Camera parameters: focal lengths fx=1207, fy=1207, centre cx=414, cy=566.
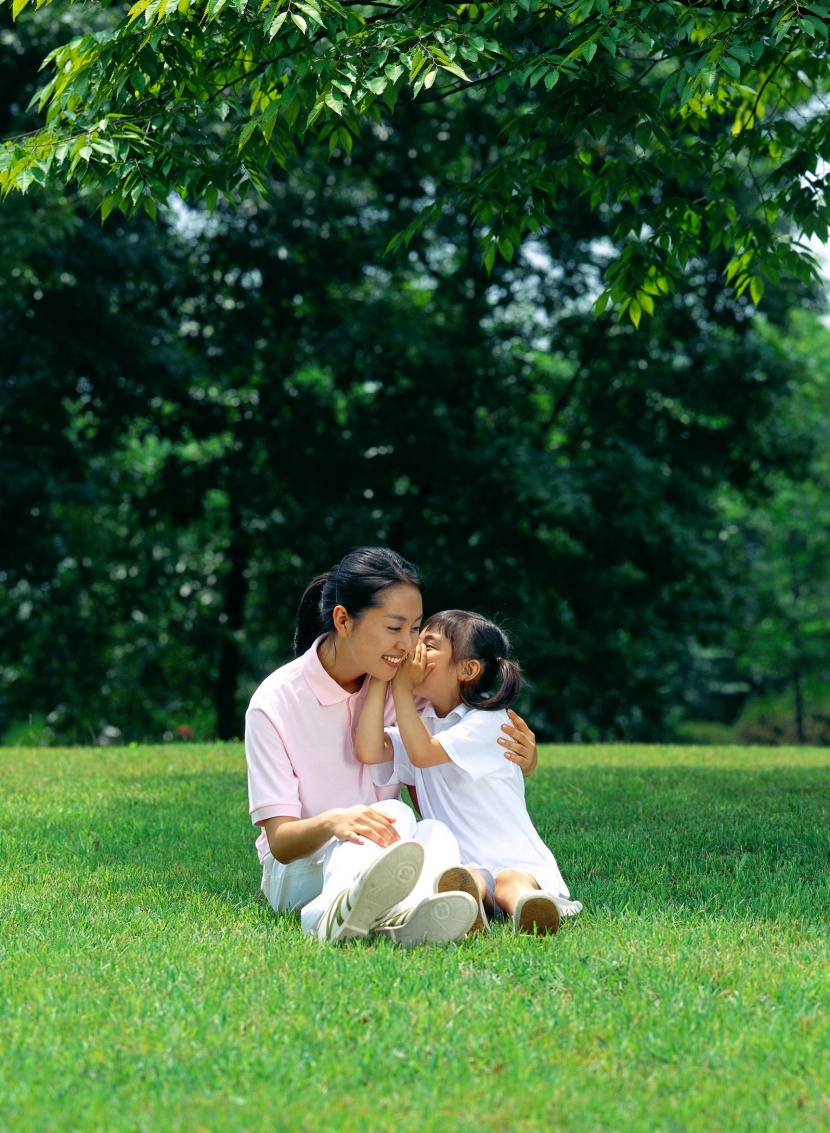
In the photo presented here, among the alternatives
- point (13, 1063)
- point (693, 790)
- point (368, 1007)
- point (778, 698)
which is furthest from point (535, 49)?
point (778, 698)

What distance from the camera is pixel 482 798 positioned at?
15.5ft

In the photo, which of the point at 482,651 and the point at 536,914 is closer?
the point at 536,914

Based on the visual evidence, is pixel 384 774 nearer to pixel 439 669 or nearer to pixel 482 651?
pixel 439 669

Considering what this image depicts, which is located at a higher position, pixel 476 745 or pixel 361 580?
pixel 361 580

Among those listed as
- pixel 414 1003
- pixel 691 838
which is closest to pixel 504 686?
pixel 414 1003

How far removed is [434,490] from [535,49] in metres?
11.6

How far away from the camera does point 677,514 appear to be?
17844 mm

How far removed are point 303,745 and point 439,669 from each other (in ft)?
1.99

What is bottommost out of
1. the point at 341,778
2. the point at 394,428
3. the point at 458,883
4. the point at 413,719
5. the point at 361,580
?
the point at 458,883

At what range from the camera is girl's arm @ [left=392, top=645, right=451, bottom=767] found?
453 centimetres

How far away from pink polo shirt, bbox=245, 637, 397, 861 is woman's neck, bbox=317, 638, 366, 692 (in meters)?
0.04

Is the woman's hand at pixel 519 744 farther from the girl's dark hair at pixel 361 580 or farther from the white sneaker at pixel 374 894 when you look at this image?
the white sneaker at pixel 374 894

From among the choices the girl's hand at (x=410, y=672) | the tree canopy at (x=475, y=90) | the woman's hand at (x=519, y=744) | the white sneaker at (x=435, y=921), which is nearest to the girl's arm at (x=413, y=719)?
the girl's hand at (x=410, y=672)

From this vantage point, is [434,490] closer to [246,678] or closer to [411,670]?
[246,678]
